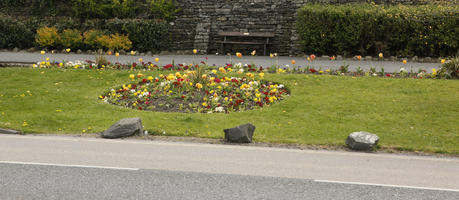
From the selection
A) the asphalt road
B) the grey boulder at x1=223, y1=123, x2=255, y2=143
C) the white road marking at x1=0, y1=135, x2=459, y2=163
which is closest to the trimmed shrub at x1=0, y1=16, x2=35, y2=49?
the white road marking at x1=0, y1=135, x2=459, y2=163

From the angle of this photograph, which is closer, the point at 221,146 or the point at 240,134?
the point at 221,146

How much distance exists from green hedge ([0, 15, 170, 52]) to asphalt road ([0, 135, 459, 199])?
1246 cm

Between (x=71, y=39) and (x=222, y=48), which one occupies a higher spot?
(x=71, y=39)

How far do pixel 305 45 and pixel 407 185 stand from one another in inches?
519

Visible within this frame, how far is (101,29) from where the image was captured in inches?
820

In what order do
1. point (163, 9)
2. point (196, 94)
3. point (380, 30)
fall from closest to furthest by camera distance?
point (196, 94)
point (380, 30)
point (163, 9)

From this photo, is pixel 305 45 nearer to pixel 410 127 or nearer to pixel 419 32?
pixel 419 32

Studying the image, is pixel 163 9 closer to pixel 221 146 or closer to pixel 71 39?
pixel 71 39

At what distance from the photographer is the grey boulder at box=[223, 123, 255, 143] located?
810 centimetres

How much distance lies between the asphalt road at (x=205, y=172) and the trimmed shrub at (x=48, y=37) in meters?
12.3

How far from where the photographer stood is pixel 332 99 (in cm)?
1061

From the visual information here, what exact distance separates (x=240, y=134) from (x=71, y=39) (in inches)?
533

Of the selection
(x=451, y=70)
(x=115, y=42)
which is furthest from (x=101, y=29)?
(x=451, y=70)

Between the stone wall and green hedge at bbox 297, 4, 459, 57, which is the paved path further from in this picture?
the stone wall
